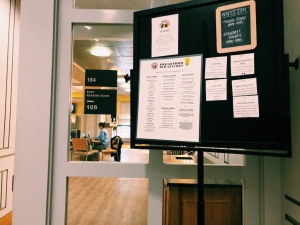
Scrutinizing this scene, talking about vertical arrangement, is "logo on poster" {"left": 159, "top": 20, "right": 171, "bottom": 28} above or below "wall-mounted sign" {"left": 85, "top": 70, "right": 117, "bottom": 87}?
above

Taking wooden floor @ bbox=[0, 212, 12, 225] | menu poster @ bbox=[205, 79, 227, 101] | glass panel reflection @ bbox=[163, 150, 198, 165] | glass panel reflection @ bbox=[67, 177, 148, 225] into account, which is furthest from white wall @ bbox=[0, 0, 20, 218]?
menu poster @ bbox=[205, 79, 227, 101]

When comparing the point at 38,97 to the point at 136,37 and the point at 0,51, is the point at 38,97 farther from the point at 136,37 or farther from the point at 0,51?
the point at 0,51

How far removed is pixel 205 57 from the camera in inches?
36.0

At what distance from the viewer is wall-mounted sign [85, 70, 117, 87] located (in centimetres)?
141

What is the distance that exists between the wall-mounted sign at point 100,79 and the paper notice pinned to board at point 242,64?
78 cm

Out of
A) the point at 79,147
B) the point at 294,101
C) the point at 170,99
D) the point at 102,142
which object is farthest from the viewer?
the point at 102,142

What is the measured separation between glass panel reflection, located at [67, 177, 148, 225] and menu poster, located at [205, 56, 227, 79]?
91.6 inches

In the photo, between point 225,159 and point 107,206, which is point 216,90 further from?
point 107,206

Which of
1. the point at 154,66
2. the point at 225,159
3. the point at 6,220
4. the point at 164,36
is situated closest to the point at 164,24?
the point at 164,36

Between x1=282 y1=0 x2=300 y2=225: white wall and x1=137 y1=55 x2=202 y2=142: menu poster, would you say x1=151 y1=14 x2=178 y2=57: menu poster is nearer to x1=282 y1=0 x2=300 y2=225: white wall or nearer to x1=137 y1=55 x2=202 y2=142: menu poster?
x1=137 y1=55 x2=202 y2=142: menu poster

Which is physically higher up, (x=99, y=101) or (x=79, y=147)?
(x=99, y=101)

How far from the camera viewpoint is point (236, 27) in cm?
86

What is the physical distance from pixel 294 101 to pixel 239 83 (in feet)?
1.44

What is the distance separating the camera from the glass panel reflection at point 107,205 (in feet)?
10.8
